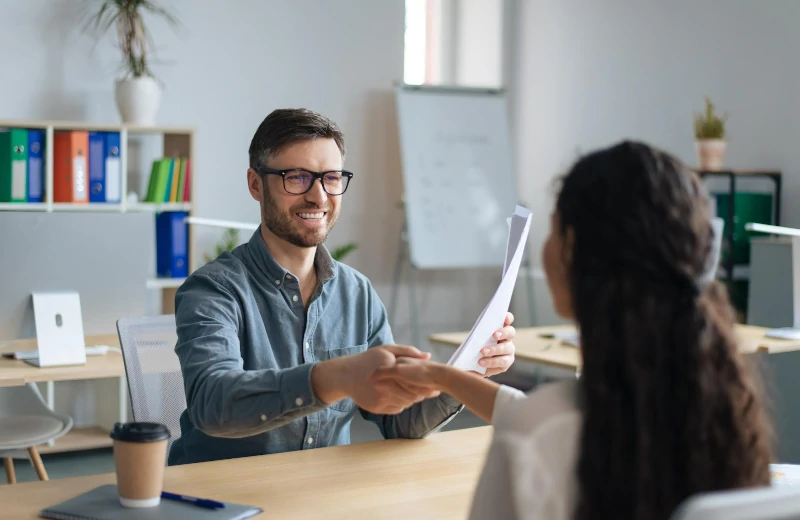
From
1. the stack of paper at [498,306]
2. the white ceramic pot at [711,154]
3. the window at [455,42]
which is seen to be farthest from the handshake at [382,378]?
the window at [455,42]

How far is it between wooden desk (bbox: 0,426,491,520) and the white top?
48 cm

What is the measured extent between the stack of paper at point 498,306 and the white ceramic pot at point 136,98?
10.8 ft

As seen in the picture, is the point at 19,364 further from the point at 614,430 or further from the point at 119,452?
the point at 614,430

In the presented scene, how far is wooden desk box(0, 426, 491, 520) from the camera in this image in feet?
4.87

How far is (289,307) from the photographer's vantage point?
1.98 meters

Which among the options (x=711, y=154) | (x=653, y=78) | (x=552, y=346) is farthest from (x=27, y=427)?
(x=653, y=78)

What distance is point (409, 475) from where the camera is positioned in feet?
5.56

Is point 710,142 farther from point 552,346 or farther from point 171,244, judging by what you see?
point 171,244

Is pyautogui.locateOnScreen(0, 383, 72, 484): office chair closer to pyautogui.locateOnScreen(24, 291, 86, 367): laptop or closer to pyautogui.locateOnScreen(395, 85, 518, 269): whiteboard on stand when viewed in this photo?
pyautogui.locateOnScreen(24, 291, 86, 367): laptop

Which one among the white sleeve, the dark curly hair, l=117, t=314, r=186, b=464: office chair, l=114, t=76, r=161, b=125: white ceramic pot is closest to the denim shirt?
l=117, t=314, r=186, b=464: office chair

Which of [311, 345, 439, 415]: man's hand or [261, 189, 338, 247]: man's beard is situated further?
[261, 189, 338, 247]: man's beard

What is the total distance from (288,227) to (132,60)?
3.02 metres

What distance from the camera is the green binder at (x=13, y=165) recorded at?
4.30 meters

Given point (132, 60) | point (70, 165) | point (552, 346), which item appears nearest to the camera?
point (552, 346)
